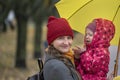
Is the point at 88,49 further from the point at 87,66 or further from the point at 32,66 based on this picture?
the point at 32,66

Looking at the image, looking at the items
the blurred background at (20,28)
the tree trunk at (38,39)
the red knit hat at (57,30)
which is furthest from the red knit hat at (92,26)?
the tree trunk at (38,39)

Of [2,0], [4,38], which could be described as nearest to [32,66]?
[2,0]

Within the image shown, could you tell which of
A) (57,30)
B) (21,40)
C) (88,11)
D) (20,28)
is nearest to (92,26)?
(88,11)

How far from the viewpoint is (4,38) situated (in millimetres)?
40281

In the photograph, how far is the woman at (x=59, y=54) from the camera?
222 inches

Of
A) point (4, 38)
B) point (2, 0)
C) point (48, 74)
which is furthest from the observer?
point (4, 38)

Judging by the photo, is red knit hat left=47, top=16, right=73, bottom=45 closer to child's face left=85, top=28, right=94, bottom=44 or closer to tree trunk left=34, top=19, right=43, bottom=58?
child's face left=85, top=28, right=94, bottom=44

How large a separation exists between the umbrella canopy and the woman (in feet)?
2.21

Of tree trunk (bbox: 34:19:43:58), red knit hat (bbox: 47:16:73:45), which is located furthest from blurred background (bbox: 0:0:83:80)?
red knit hat (bbox: 47:16:73:45)

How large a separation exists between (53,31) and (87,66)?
0.54 metres

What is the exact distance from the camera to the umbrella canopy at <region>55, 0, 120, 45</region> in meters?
6.56

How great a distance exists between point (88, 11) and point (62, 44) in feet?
3.12

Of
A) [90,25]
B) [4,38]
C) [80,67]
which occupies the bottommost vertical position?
[4,38]

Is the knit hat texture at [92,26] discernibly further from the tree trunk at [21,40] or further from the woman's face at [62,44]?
the tree trunk at [21,40]
